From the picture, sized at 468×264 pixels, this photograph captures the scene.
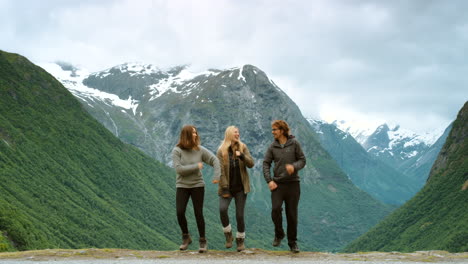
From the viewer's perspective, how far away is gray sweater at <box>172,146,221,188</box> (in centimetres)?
2231

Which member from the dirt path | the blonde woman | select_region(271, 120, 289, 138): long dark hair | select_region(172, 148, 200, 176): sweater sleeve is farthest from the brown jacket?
the dirt path

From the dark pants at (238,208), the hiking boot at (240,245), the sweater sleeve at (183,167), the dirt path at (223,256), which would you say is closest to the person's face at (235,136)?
the sweater sleeve at (183,167)

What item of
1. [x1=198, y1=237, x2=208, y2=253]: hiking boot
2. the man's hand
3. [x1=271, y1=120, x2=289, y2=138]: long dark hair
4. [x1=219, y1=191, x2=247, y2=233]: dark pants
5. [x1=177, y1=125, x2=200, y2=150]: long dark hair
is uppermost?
[x1=271, y1=120, x2=289, y2=138]: long dark hair

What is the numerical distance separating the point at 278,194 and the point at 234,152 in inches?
108

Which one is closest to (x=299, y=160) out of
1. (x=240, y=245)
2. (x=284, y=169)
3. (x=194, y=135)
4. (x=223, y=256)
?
(x=284, y=169)

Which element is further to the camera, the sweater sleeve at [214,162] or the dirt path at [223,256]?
the sweater sleeve at [214,162]

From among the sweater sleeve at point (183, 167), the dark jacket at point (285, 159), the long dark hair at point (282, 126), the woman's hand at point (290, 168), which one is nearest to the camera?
the woman's hand at point (290, 168)

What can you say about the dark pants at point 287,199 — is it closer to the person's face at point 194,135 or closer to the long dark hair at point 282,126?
the long dark hair at point 282,126

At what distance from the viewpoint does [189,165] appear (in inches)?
881

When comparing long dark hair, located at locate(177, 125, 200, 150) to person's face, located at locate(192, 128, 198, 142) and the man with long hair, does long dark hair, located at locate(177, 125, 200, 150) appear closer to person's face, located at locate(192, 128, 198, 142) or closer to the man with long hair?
person's face, located at locate(192, 128, 198, 142)

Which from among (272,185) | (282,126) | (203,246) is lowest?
(203,246)

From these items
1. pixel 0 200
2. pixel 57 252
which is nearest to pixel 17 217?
pixel 0 200

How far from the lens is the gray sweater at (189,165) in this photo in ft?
73.2

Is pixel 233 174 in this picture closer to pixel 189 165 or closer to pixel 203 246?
pixel 189 165
